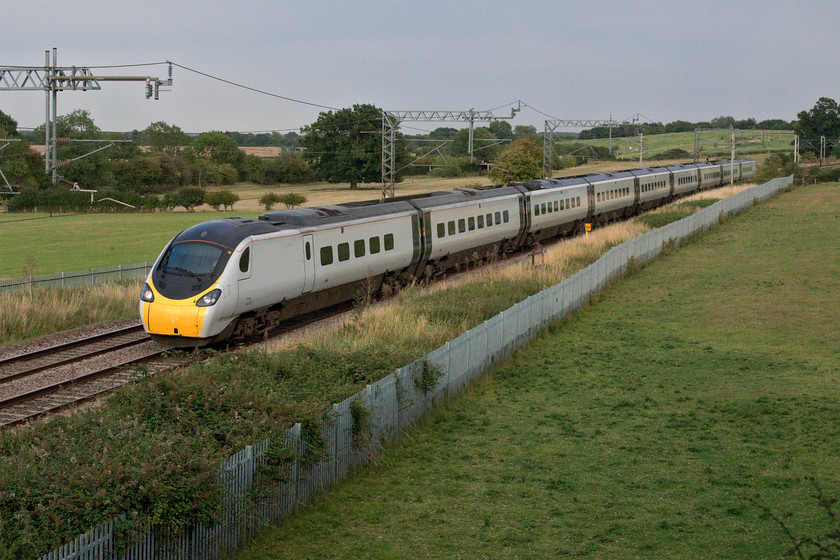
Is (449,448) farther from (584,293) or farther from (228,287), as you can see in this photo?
(584,293)

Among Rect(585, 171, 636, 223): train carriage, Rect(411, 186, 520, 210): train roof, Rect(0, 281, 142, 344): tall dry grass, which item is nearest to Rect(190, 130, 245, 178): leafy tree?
Rect(585, 171, 636, 223): train carriage

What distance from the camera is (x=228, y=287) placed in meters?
18.7

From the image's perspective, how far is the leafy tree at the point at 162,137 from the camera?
505 ft

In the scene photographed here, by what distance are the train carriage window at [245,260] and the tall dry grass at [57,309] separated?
21.4 feet

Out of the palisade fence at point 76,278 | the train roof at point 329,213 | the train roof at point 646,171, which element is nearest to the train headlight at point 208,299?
the train roof at point 329,213

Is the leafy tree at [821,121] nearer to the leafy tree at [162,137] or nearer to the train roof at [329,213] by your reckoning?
the leafy tree at [162,137]

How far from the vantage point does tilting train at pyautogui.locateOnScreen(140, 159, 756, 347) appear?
18.8m

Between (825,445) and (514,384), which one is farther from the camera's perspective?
(514,384)

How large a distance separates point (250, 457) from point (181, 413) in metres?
1.60

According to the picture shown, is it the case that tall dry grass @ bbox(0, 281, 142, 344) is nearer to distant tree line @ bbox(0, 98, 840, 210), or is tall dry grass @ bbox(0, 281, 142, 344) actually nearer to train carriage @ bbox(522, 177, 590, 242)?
train carriage @ bbox(522, 177, 590, 242)

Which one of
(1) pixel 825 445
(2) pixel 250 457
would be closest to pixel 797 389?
(1) pixel 825 445

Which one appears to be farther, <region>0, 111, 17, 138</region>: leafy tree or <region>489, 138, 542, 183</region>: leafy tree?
<region>0, 111, 17, 138</region>: leafy tree

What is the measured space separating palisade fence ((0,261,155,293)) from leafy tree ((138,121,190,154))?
415 ft

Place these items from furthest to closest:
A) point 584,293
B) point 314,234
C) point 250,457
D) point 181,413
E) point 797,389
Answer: point 584,293
point 314,234
point 797,389
point 181,413
point 250,457
